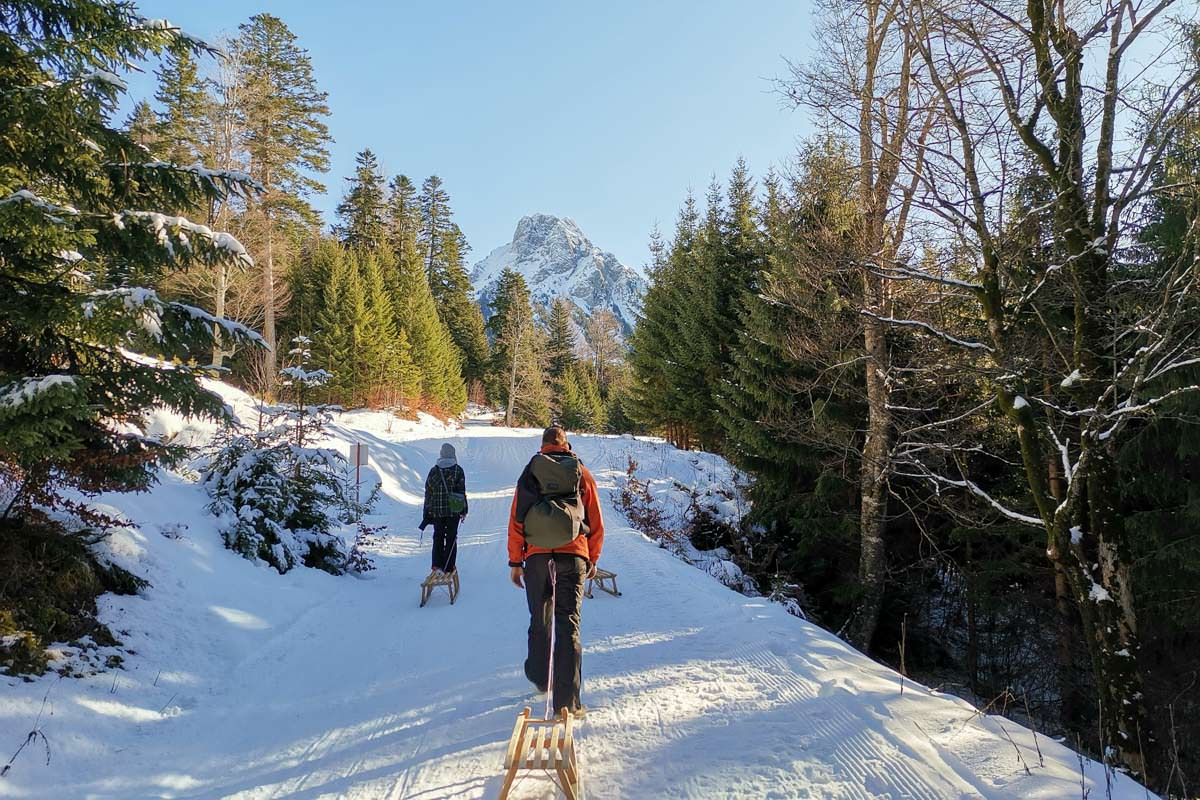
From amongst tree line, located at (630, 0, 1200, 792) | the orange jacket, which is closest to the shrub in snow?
the orange jacket

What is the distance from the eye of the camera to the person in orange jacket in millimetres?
4348

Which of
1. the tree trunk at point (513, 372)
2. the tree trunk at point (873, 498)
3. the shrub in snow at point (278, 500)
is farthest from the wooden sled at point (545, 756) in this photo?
the tree trunk at point (513, 372)

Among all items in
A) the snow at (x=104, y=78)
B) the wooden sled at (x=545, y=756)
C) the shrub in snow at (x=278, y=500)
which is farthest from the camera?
the shrub in snow at (x=278, y=500)

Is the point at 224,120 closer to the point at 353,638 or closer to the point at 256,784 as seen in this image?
the point at 353,638

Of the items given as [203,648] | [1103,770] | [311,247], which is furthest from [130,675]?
[311,247]

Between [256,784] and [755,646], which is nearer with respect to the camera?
[256,784]

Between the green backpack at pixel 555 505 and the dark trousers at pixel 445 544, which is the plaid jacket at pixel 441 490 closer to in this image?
the dark trousers at pixel 445 544

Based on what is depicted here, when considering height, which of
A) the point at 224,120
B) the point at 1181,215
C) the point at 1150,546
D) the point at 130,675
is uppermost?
the point at 224,120

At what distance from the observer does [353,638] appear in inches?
242

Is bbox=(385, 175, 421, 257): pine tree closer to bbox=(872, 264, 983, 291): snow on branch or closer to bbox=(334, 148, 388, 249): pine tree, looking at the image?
bbox=(334, 148, 388, 249): pine tree

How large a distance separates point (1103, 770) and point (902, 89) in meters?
8.32

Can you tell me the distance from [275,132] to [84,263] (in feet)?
84.9

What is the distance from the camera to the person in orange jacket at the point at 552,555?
4348 millimetres

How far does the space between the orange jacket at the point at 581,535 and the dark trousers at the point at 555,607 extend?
62 millimetres
